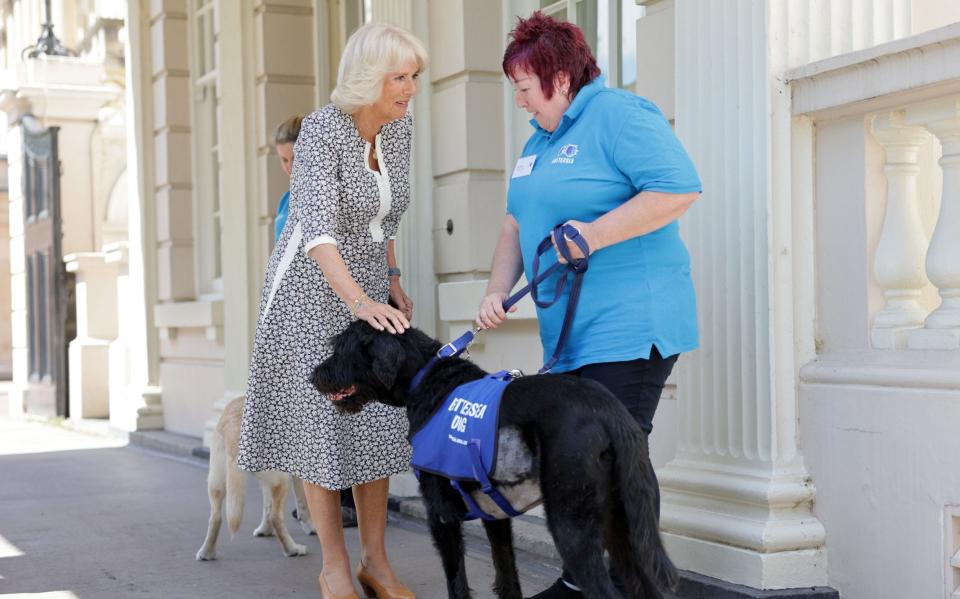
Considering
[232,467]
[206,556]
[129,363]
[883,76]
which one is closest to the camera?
[883,76]

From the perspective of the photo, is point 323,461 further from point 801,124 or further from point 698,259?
point 801,124

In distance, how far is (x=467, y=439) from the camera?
10.5 ft

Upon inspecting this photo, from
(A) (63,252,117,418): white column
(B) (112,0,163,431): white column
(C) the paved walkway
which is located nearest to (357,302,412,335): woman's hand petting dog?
(C) the paved walkway

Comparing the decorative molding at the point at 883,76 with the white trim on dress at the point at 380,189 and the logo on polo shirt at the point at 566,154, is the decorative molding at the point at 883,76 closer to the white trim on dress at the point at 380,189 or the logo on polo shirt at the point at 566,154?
the logo on polo shirt at the point at 566,154

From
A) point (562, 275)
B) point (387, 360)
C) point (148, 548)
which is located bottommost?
point (148, 548)

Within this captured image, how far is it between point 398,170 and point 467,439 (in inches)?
59.3

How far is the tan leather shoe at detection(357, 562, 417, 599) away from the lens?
4423 millimetres

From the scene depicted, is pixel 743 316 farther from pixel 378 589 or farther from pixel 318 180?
pixel 378 589

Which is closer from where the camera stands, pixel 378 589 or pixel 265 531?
pixel 378 589

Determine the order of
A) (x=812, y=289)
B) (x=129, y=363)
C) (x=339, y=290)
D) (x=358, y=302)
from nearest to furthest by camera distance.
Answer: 1. (x=358, y=302)
2. (x=339, y=290)
3. (x=812, y=289)
4. (x=129, y=363)

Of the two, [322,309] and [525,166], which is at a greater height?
[525,166]

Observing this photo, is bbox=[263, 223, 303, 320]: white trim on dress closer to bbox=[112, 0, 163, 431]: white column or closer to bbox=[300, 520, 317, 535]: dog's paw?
bbox=[300, 520, 317, 535]: dog's paw

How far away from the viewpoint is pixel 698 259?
4285 millimetres

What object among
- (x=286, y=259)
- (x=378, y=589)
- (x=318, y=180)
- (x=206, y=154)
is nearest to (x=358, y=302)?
(x=318, y=180)
